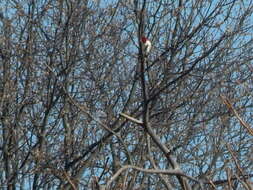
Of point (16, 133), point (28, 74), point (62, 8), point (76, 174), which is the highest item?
point (62, 8)

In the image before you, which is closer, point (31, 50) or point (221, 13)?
point (221, 13)

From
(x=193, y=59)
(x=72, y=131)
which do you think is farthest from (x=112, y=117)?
(x=193, y=59)

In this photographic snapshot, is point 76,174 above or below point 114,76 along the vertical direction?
below

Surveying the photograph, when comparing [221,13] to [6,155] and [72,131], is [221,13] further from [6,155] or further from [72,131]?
[6,155]

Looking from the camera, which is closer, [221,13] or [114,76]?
[221,13]

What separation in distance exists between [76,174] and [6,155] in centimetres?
93

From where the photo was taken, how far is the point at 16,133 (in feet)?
30.5

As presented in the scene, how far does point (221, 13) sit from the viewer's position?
882cm

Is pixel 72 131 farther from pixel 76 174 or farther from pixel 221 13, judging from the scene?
pixel 221 13

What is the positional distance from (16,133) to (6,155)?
294 millimetres

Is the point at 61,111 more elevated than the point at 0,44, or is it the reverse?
the point at 0,44

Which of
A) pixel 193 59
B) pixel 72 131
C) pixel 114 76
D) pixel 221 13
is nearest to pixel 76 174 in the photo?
pixel 72 131

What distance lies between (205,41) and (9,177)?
2.85 meters

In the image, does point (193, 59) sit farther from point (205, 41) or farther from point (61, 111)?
point (61, 111)
